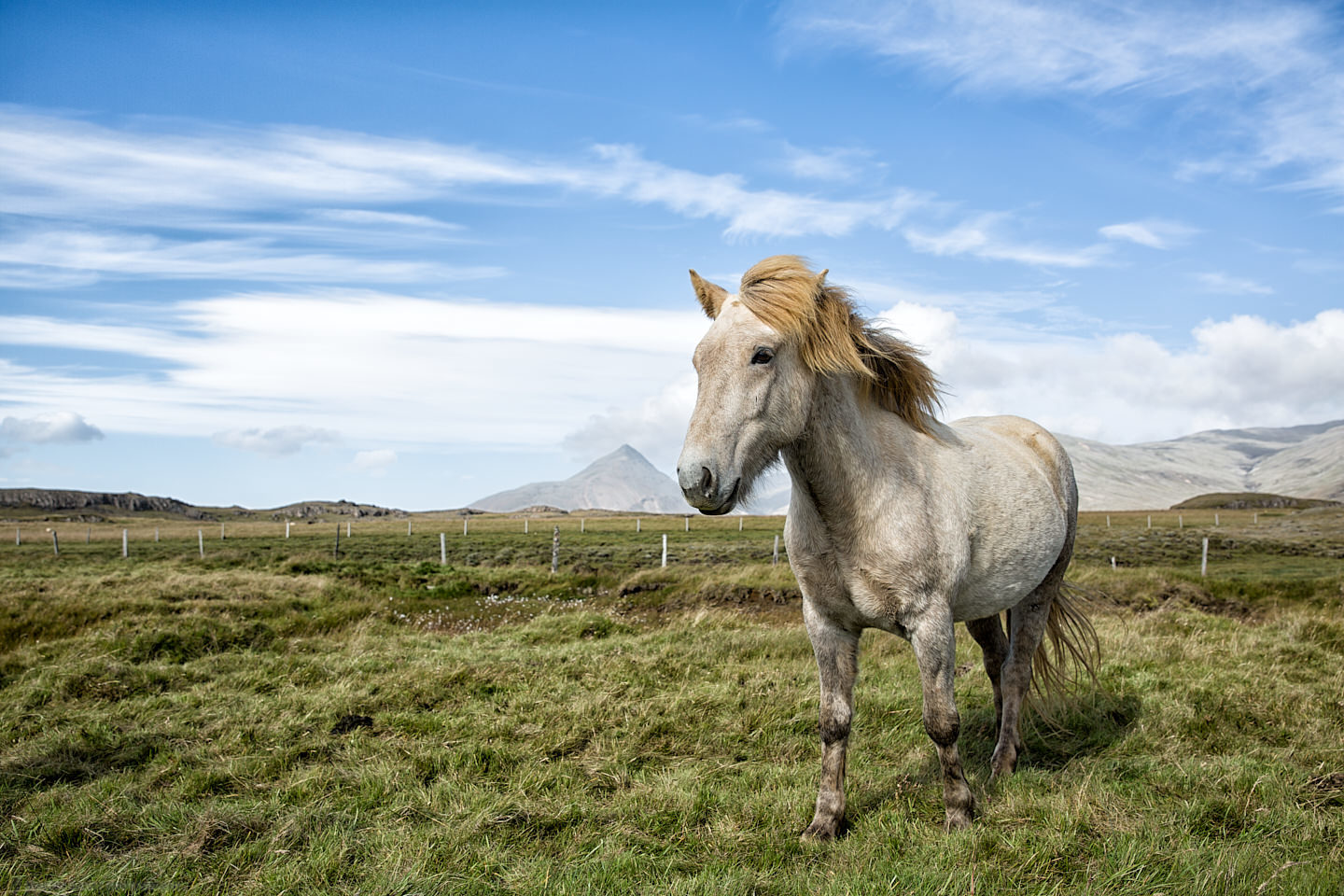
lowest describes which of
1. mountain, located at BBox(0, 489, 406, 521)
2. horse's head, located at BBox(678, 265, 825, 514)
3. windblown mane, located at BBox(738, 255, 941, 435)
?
mountain, located at BBox(0, 489, 406, 521)

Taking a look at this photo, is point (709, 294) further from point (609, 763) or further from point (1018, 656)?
point (1018, 656)

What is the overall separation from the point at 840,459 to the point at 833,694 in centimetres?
143

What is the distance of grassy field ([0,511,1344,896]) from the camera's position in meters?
3.61

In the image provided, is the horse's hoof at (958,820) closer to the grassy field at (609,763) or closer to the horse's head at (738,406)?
the grassy field at (609,763)

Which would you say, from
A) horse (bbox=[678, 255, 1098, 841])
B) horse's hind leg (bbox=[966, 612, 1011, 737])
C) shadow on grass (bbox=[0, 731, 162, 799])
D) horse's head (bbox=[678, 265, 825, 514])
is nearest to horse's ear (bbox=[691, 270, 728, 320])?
horse (bbox=[678, 255, 1098, 841])

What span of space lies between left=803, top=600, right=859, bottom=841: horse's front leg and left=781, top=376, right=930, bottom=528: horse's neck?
2.26 feet

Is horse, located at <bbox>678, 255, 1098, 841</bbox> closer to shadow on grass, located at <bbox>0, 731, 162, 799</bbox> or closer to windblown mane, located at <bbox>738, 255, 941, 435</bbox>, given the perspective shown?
windblown mane, located at <bbox>738, 255, 941, 435</bbox>

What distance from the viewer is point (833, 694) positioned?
4.38 metres

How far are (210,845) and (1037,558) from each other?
16.9ft

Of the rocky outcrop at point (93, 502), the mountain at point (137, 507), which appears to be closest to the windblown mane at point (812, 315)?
the mountain at point (137, 507)

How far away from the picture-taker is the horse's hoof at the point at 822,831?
4090 millimetres

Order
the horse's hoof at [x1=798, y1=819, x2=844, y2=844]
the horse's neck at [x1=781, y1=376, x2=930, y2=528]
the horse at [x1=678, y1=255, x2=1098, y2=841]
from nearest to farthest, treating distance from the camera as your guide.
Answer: the horse at [x1=678, y1=255, x2=1098, y2=841], the horse's neck at [x1=781, y1=376, x2=930, y2=528], the horse's hoof at [x1=798, y1=819, x2=844, y2=844]

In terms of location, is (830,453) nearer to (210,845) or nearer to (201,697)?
(210,845)

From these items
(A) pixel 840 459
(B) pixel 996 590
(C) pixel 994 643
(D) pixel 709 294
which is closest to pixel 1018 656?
(C) pixel 994 643
